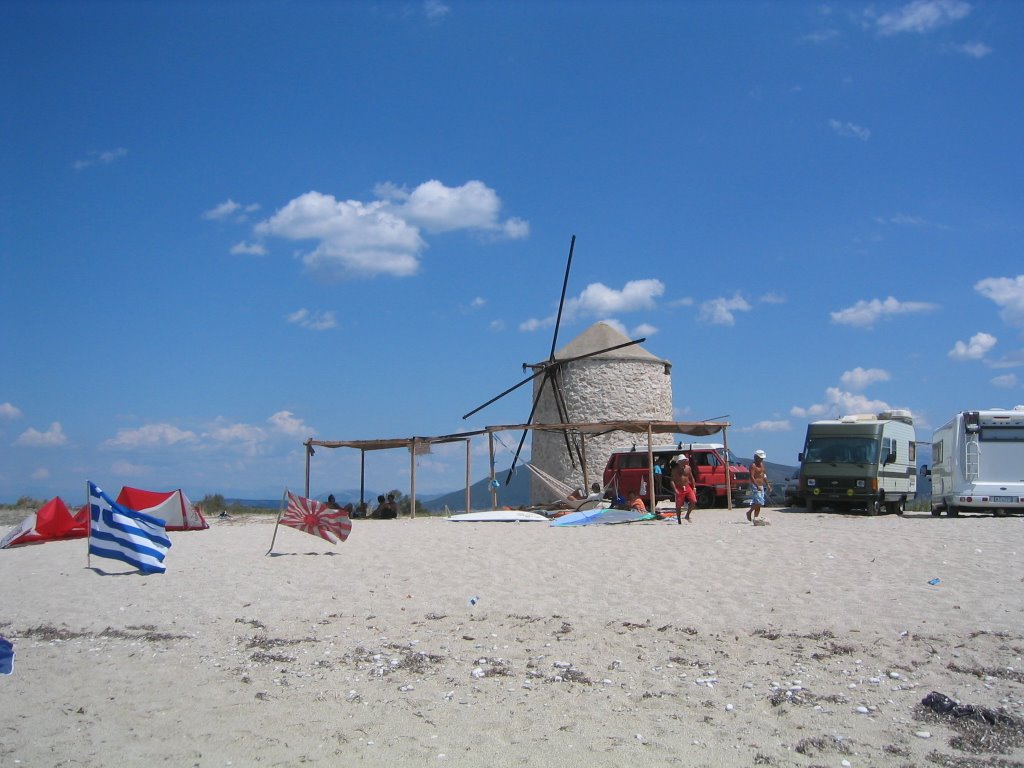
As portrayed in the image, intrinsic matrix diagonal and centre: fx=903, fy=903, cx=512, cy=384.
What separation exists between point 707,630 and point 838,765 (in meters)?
2.98

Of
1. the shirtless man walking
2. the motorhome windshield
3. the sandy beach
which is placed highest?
the motorhome windshield

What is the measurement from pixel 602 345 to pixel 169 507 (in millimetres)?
16439

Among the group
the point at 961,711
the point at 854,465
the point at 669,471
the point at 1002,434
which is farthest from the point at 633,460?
the point at 961,711

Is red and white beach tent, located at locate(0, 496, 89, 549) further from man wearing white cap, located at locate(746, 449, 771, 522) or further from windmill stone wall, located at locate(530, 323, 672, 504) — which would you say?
windmill stone wall, located at locate(530, 323, 672, 504)

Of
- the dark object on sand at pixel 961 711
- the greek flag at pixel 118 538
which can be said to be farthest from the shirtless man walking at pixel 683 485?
the dark object on sand at pixel 961 711

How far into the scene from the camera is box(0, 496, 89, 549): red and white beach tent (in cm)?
1655

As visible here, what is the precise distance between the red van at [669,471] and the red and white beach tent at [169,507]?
33.9 ft

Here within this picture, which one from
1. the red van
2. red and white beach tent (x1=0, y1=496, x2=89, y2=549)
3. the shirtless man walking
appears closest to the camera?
red and white beach tent (x1=0, y1=496, x2=89, y2=549)

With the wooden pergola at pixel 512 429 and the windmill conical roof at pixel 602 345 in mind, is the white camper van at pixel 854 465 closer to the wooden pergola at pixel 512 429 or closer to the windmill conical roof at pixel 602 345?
the wooden pergola at pixel 512 429

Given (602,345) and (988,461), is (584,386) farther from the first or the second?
(988,461)

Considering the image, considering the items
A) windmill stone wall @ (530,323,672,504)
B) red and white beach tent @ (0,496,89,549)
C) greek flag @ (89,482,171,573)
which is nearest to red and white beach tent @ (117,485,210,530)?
red and white beach tent @ (0,496,89,549)

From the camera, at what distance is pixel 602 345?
3155 cm

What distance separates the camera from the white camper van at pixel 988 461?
18.6m

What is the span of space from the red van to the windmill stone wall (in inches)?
215
